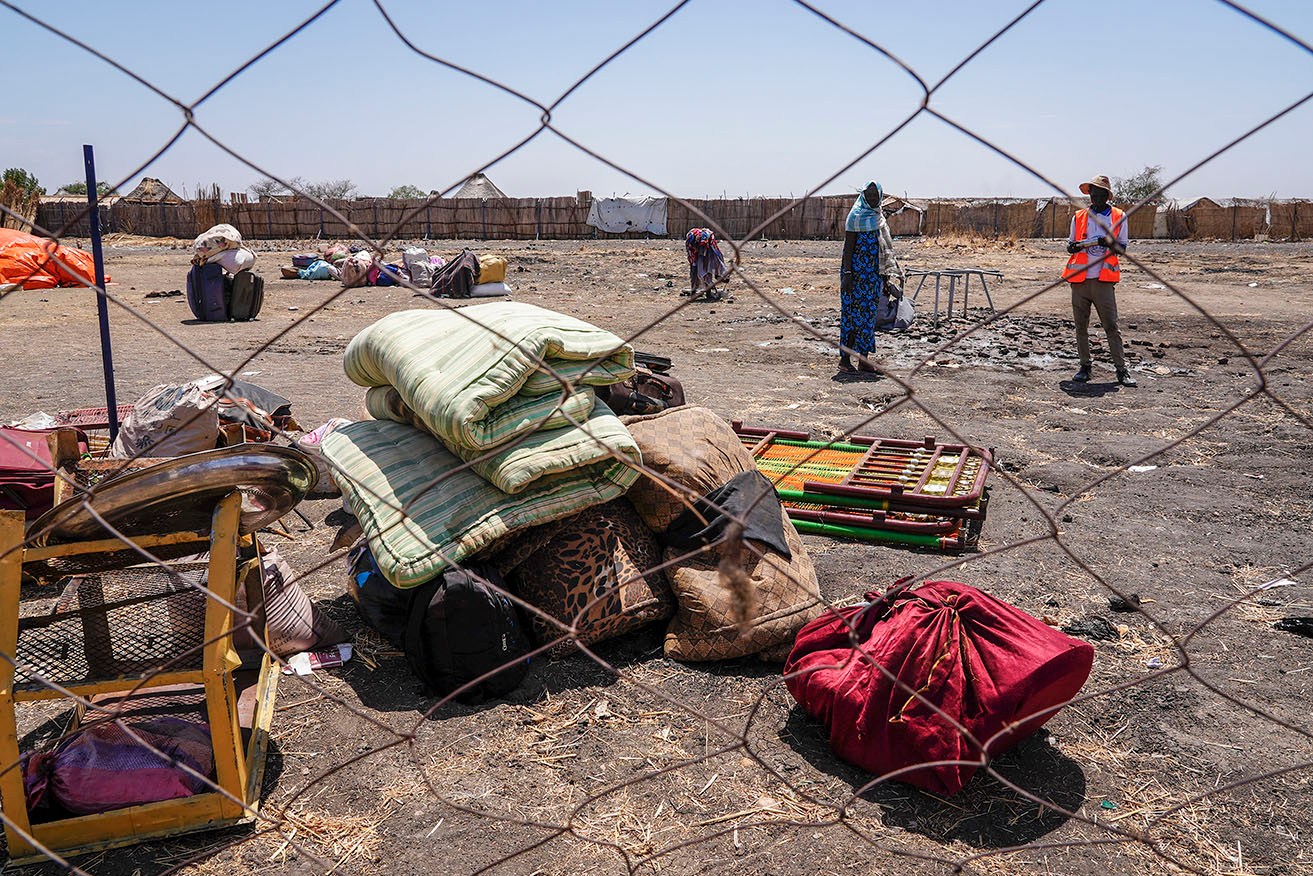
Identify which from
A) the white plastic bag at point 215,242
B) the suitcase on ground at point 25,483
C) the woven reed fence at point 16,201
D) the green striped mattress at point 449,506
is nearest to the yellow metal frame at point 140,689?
the green striped mattress at point 449,506

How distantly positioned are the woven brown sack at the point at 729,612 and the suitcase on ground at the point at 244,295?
9519 mm

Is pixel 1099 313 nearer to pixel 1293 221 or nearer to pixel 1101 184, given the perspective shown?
pixel 1101 184

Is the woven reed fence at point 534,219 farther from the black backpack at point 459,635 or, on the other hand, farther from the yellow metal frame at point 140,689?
the yellow metal frame at point 140,689

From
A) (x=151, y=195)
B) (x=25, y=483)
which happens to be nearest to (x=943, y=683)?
(x=25, y=483)

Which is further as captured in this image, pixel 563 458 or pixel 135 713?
pixel 563 458

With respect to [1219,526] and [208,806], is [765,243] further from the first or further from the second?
[208,806]

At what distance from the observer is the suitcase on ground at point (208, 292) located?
36.1ft

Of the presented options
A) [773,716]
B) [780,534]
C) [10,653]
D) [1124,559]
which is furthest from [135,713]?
[1124,559]

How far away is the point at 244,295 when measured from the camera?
11195mm

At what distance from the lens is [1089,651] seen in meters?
2.39

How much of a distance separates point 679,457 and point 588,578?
590mm

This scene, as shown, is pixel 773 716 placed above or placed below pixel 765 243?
below

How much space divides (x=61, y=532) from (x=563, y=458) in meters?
1.34

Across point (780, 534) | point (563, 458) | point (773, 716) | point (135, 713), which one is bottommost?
point (773, 716)
